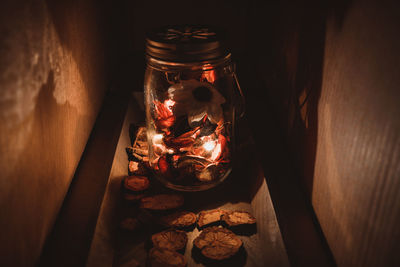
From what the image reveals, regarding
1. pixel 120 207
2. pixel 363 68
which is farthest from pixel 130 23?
pixel 363 68

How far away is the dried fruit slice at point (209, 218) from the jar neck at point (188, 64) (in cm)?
33

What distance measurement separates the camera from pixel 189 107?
76 cm

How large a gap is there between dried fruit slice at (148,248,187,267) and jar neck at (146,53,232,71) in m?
0.38

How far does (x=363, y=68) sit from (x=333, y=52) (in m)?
0.11

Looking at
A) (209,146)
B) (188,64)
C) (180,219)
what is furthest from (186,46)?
(180,219)

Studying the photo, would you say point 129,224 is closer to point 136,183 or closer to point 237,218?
point 136,183

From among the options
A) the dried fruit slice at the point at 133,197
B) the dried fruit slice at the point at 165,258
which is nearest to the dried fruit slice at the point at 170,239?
the dried fruit slice at the point at 165,258

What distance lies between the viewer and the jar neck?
740 millimetres

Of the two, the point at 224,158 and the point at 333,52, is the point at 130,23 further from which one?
the point at 333,52

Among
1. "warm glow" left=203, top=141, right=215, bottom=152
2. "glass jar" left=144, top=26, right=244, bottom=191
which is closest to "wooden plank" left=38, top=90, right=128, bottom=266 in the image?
"glass jar" left=144, top=26, right=244, bottom=191

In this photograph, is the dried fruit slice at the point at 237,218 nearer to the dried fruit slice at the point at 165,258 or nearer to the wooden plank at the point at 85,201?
the dried fruit slice at the point at 165,258

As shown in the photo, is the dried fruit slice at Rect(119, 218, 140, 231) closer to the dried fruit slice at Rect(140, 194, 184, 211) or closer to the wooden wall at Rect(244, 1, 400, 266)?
the dried fruit slice at Rect(140, 194, 184, 211)

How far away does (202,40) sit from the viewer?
0.73 metres

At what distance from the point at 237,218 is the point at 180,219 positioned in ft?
0.42
